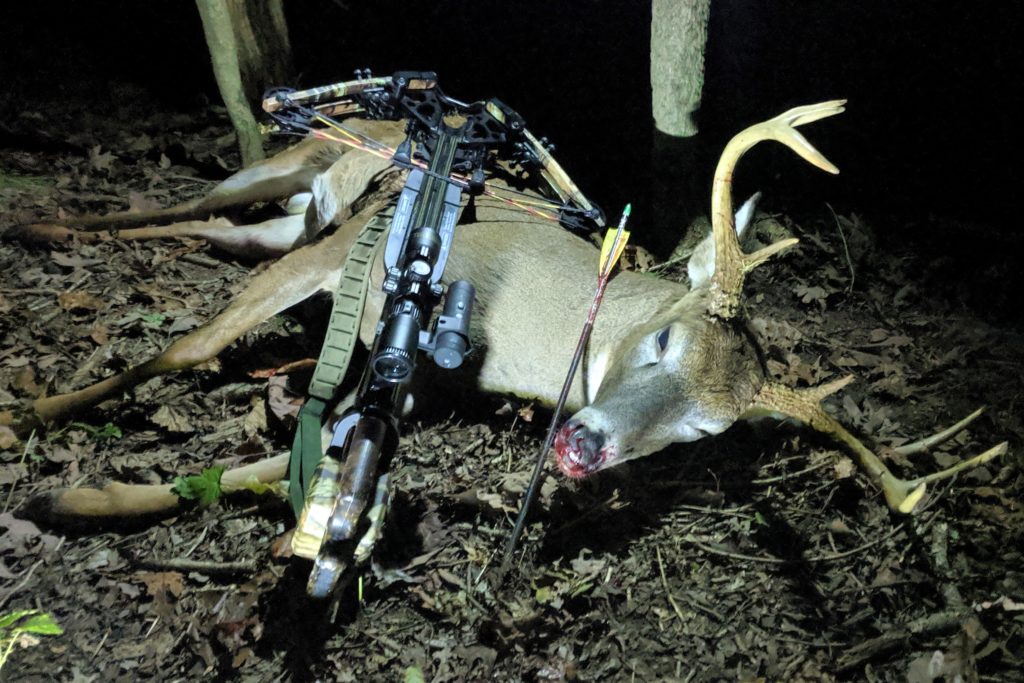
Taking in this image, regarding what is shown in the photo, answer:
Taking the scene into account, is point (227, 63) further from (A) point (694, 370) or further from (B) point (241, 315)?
(A) point (694, 370)

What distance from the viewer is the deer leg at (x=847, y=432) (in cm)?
293

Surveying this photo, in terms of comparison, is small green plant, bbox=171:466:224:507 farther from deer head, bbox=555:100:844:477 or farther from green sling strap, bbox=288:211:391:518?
deer head, bbox=555:100:844:477

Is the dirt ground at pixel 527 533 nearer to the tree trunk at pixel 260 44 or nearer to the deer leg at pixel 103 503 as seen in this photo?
the deer leg at pixel 103 503

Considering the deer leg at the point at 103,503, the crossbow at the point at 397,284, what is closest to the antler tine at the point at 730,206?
the crossbow at the point at 397,284

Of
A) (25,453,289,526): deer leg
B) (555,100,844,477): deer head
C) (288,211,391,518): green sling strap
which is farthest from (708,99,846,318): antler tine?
(25,453,289,526): deer leg

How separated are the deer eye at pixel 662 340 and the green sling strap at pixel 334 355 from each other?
1.38 meters

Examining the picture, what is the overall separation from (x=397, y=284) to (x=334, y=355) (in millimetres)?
960

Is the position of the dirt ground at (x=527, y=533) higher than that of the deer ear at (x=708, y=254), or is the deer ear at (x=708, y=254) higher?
the deer ear at (x=708, y=254)

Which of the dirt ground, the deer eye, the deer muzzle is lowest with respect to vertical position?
the dirt ground

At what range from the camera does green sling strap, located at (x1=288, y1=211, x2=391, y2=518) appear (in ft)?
9.95

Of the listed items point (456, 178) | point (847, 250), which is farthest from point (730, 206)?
point (847, 250)

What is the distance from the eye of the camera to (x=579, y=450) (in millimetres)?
2912

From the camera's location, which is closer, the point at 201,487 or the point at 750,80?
the point at 201,487

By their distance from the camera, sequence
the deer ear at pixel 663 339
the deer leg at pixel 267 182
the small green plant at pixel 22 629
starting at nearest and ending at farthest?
the small green plant at pixel 22 629 < the deer ear at pixel 663 339 < the deer leg at pixel 267 182
